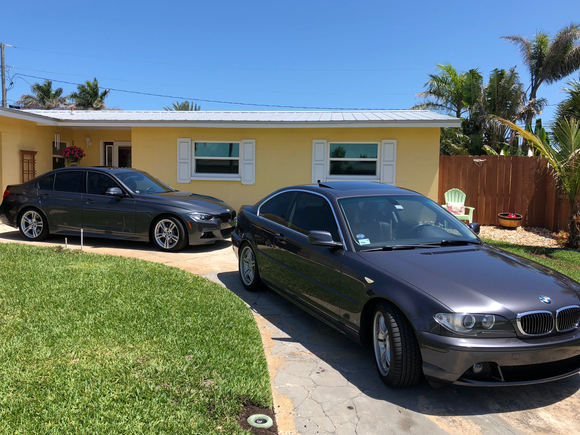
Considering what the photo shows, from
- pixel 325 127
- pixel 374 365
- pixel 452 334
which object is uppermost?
pixel 325 127

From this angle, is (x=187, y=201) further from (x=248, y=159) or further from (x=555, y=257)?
(x=555, y=257)

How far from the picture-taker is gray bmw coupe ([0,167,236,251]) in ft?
27.6

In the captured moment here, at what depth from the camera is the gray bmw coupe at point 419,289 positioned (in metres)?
3.10

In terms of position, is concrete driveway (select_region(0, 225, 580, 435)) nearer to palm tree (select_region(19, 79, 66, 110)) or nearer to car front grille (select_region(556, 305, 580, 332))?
car front grille (select_region(556, 305, 580, 332))

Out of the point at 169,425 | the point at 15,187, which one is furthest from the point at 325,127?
the point at 169,425

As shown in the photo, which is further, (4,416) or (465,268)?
(465,268)

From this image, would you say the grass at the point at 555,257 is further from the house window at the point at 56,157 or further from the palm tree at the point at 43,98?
the palm tree at the point at 43,98

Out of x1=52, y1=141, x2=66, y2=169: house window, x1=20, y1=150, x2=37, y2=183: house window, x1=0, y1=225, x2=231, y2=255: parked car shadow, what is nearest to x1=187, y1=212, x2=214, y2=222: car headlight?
x1=0, y1=225, x2=231, y2=255: parked car shadow

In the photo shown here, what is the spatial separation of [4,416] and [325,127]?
10963 mm

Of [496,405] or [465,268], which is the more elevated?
[465,268]

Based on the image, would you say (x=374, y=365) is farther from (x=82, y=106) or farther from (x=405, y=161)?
(x=82, y=106)

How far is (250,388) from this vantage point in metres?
3.32

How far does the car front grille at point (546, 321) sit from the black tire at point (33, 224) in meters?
8.76

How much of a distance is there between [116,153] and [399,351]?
15.9 m
